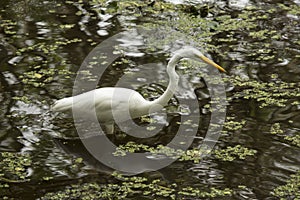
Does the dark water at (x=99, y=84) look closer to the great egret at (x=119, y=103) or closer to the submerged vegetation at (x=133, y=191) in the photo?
the submerged vegetation at (x=133, y=191)

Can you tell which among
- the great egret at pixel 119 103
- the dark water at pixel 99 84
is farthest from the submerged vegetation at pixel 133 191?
the great egret at pixel 119 103

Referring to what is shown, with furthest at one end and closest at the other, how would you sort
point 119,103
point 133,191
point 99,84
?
point 99,84 → point 119,103 → point 133,191

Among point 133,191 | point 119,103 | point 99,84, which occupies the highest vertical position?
point 119,103

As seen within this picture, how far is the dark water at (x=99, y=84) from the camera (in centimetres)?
418

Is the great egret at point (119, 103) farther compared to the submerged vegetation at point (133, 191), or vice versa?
the great egret at point (119, 103)

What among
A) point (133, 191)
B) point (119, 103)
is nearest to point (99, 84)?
point (119, 103)

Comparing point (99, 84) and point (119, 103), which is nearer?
point (119, 103)

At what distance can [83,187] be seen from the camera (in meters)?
4.04

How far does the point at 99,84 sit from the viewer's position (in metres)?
5.48

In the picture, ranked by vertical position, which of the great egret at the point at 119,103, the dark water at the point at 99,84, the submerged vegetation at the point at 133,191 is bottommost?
the submerged vegetation at the point at 133,191

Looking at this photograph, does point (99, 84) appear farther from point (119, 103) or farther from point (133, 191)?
point (133, 191)

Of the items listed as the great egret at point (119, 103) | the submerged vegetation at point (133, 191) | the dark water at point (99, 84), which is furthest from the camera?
the great egret at point (119, 103)

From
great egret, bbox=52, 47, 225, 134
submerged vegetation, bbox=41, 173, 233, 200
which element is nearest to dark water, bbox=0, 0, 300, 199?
submerged vegetation, bbox=41, 173, 233, 200

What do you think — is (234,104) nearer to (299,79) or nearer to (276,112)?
(276,112)
